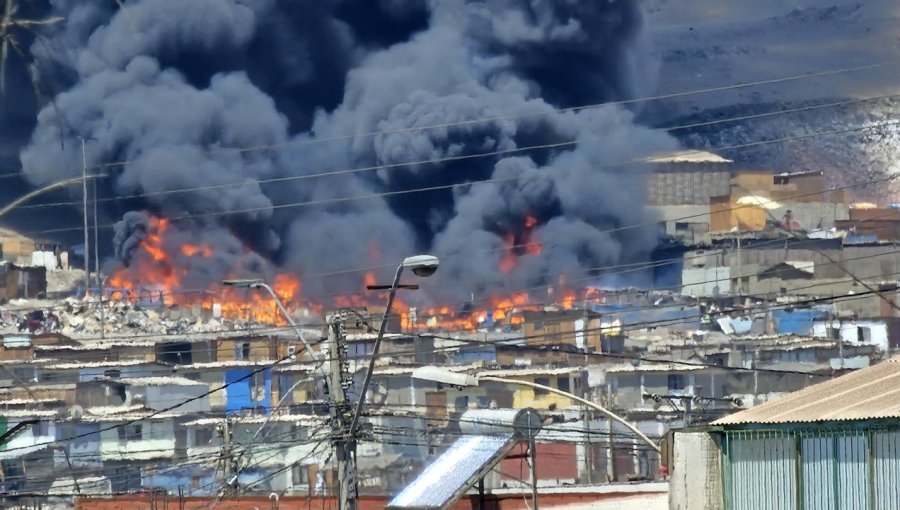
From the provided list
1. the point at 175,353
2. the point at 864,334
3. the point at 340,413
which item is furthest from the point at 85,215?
the point at 340,413

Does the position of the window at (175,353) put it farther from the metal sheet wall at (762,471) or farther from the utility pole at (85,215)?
the metal sheet wall at (762,471)

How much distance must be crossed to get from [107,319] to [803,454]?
63.3 metres

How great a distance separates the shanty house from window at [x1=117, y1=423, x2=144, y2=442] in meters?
36.0

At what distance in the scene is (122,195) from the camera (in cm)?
8431

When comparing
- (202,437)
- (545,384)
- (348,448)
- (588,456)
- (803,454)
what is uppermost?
(803,454)

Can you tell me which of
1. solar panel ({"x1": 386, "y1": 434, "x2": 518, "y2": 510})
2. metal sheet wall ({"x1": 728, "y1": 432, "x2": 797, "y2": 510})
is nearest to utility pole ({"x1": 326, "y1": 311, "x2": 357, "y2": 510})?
solar panel ({"x1": 386, "y1": 434, "x2": 518, "y2": 510})

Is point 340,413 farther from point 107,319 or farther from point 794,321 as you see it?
point 107,319

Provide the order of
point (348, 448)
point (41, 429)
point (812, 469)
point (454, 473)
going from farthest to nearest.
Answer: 1. point (41, 429)
2. point (454, 473)
3. point (348, 448)
4. point (812, 469)

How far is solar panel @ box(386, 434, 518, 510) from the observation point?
23.0 metres

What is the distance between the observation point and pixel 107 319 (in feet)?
252

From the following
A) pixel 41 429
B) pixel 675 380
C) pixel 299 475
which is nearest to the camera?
pixel 299 475

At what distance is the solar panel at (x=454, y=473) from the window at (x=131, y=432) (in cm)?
2768

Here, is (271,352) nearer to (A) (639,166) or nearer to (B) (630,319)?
(B) (630,319)

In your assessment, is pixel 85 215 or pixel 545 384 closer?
pixel 545 384
